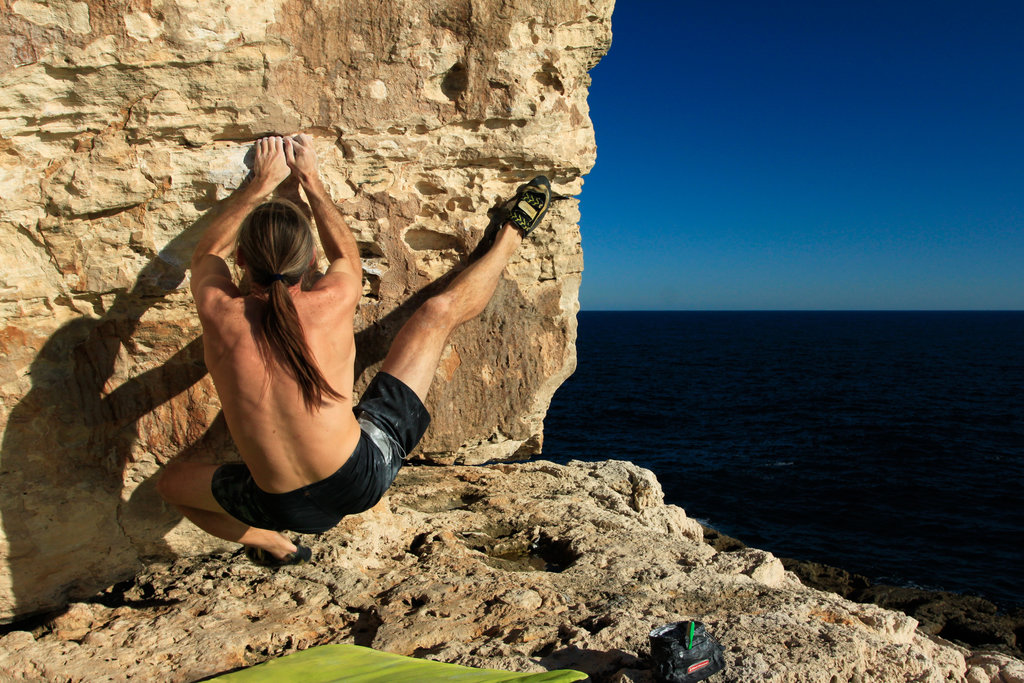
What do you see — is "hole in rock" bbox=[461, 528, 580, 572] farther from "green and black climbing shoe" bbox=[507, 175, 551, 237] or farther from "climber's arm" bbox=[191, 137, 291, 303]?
"climber's arm" bbox=[191, 137, 291, 303]

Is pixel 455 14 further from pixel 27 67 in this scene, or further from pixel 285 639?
pixel 285 639

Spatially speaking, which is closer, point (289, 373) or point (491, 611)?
point (289, 373)

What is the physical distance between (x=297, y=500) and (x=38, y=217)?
1841 mm

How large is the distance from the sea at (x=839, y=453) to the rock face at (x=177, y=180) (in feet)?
38.6

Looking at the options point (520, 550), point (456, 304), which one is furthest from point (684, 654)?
point (456, 304)

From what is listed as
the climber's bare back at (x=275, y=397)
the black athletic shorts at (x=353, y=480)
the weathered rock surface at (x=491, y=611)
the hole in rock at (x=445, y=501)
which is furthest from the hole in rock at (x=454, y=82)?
the hole in rock at (x=445, y=501)

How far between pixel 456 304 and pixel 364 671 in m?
1.84

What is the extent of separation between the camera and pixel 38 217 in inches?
122

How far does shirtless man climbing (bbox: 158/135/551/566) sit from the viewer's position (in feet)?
8.83

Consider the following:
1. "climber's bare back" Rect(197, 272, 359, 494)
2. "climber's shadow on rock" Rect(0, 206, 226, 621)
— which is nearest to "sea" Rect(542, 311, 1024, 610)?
"climber's bare back" Rect(197, 272, 359, 494)

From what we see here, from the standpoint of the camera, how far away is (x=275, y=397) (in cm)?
269

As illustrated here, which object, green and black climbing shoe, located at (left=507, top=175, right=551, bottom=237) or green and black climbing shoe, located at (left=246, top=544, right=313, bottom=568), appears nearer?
green and black climbing shoe, located at (left=246, top=544, right=313, bottom=568)

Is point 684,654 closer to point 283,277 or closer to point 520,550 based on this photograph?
point 520,550

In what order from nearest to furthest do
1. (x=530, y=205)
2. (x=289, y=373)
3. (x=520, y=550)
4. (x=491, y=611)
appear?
(x=289, y=373)
(x=491, y=611)
(x=530, y=205)
(x=520, y=550)
